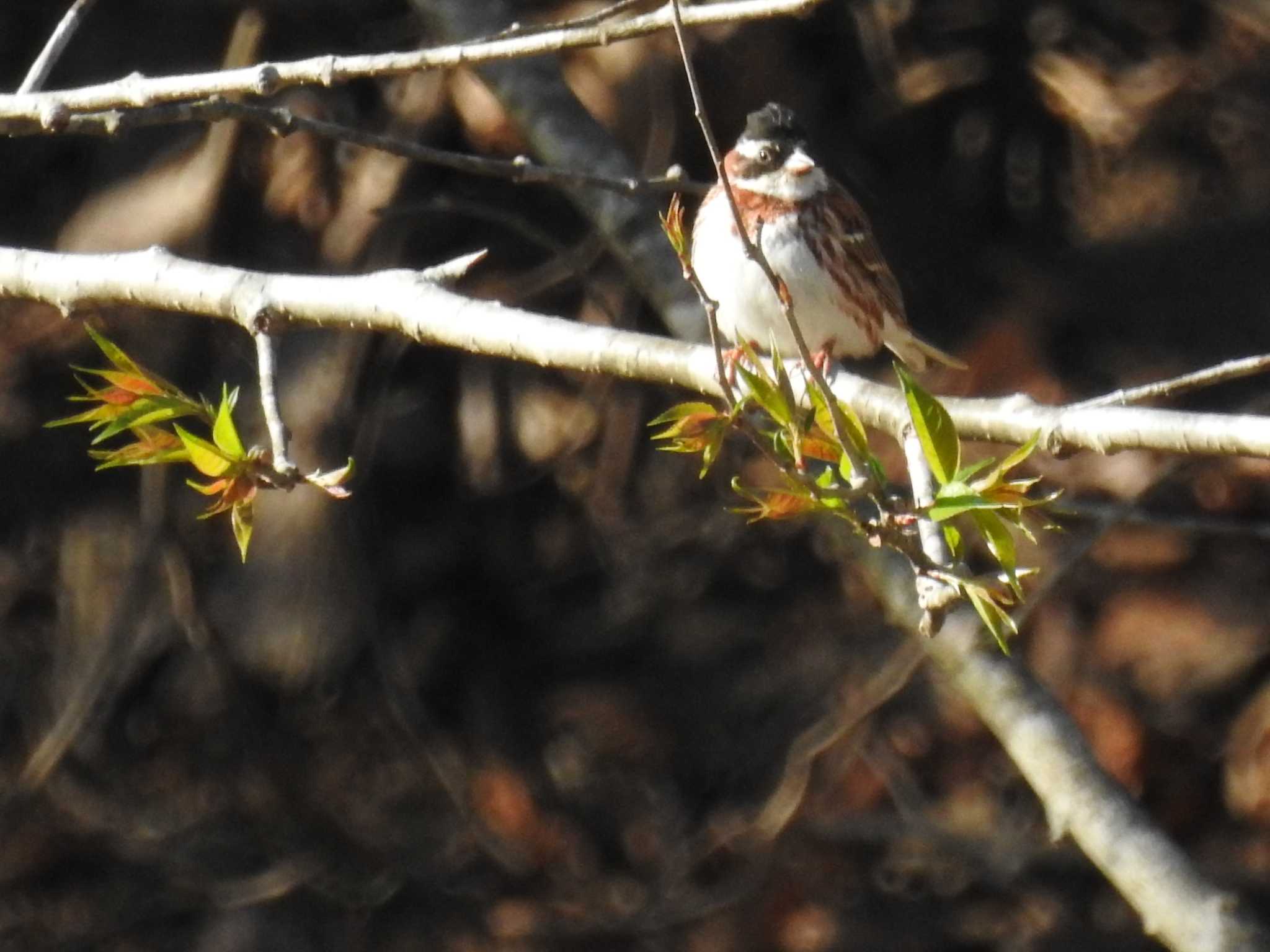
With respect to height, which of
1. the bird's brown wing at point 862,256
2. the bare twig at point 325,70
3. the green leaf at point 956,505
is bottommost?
the bird's brown wing at point 862,256

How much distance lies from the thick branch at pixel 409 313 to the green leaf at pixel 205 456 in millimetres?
278

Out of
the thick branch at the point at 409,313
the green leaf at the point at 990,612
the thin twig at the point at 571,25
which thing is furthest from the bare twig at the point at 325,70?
the green leaf at the point at 990,612

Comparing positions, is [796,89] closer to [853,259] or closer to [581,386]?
[581,386]

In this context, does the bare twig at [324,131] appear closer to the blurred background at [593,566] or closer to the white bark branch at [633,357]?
the white bark branch at [633,357]

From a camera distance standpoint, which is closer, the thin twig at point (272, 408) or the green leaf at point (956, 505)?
the green leaf at point (956, 505)

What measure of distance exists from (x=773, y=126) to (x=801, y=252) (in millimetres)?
259

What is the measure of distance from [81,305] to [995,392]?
2952 millimetres

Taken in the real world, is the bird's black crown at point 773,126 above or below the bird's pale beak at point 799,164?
above

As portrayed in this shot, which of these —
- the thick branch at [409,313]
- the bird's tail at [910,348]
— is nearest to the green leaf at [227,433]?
the thick branch at [409,313]

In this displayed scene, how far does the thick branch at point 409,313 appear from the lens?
1.97 metres

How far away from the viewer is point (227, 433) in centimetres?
179

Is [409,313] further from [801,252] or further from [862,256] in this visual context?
[862,256]

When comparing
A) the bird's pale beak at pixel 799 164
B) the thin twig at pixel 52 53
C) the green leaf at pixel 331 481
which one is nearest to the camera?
the green leaf at pixel 331 481

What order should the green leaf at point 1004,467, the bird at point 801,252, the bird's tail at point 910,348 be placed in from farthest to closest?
the bird's tail at point 910,348
the bird at point 801,252
the green leaf at point 1004,467
